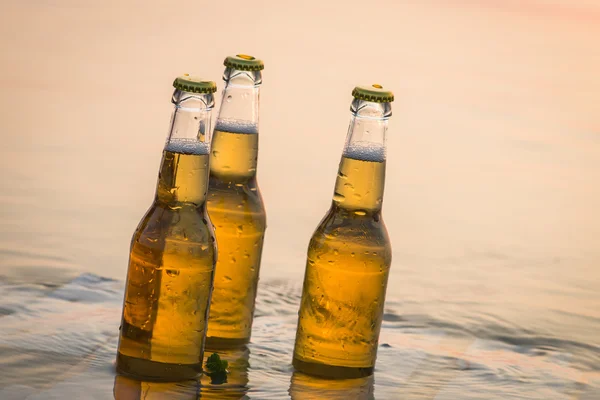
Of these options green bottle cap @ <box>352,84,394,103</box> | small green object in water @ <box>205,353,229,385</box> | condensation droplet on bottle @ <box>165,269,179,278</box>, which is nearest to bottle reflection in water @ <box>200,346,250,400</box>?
small green object in water @ <box>205,353,229,385</box>

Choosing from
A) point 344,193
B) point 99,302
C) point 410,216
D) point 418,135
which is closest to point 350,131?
point 344,193

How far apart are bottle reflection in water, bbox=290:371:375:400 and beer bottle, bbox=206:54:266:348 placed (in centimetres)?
12

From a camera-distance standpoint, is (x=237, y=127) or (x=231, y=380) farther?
(x=237, y=127)

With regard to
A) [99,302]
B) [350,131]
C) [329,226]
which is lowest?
[99,302]

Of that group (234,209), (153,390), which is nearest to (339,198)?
(234,209)

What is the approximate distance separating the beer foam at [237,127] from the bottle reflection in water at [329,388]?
287mm

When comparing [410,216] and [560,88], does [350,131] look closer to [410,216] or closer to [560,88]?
[410,216]

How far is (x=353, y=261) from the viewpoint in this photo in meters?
1.26

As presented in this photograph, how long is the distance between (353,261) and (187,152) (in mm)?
226

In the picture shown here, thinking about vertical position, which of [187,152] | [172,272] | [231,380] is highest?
[187,152]

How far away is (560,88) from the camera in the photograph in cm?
490

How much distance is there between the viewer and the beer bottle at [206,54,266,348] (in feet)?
4.42

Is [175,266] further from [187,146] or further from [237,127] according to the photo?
[237,127]

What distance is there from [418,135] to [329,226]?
8.27ft
